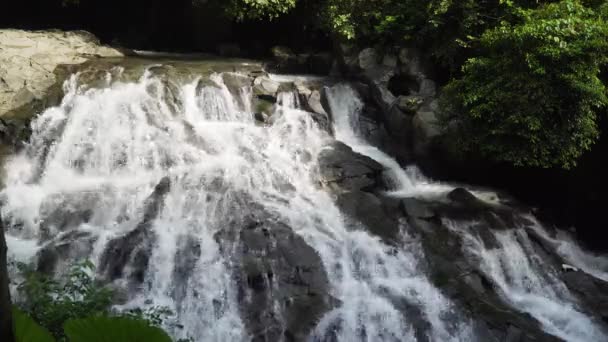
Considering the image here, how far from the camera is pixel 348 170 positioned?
9.94m

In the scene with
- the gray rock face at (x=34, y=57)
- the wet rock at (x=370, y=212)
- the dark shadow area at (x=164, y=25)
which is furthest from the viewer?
the dark shadow area at (x=164, y=25)

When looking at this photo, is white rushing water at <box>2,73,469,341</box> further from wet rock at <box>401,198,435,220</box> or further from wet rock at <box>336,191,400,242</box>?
wet rock at <box>401,198,435,220</box>

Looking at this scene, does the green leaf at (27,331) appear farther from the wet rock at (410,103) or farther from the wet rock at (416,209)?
the wet rock at (410,103)

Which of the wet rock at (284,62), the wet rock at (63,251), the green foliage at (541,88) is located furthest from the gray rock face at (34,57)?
the green foliage at (541,88)

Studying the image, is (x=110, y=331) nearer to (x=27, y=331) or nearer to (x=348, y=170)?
(x=27, y=331)

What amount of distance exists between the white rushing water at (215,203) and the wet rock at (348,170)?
0.77 ft

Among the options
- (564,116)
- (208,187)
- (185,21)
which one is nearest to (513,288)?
(564,116)

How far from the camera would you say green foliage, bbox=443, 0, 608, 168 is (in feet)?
27.5

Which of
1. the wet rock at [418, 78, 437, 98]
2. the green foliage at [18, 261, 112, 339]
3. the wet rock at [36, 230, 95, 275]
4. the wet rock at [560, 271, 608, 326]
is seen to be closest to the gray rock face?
the wet rock at [36, 230, 95, 275]

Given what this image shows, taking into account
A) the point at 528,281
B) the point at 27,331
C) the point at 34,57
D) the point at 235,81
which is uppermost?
the point at 27,331

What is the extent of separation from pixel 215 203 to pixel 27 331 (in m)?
7.28

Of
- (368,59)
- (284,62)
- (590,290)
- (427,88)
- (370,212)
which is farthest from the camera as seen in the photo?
(284,62)

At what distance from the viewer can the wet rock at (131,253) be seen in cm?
733

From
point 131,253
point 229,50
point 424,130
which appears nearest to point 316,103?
point 424,130
